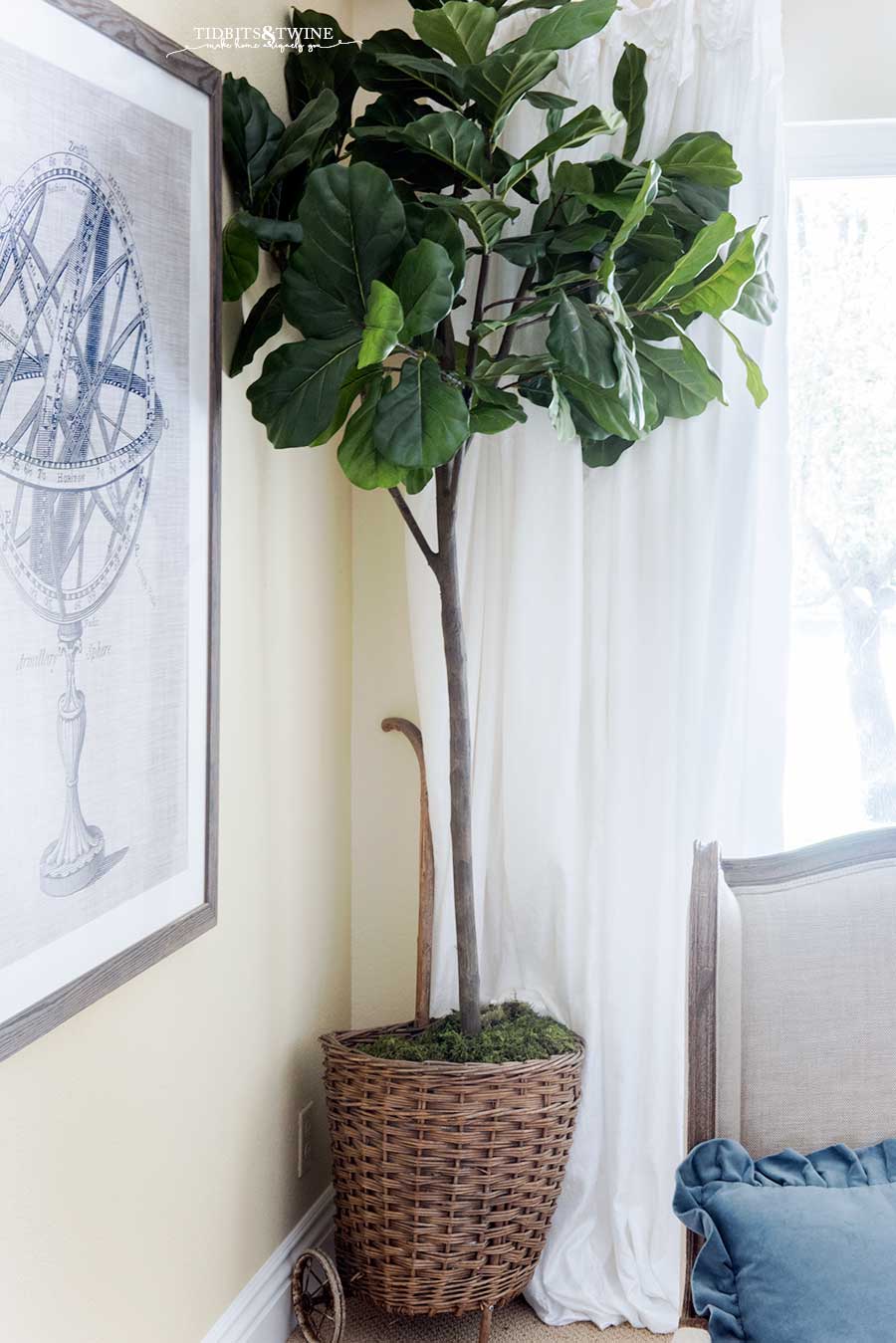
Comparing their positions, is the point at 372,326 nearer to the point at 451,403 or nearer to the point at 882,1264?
the point at 451,403

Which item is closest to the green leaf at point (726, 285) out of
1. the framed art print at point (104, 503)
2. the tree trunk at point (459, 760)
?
Answer: the tree trunk at point (459, 760)

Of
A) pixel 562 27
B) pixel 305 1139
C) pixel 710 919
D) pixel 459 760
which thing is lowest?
pixel 305 1139

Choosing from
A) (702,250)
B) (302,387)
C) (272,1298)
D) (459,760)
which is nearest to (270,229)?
(302,387)

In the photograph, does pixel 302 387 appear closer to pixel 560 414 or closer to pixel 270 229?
pixel 270 229

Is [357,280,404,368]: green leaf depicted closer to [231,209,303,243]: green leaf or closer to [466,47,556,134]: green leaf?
[231,209,303,243]: green leaf

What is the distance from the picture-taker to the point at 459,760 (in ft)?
6.25

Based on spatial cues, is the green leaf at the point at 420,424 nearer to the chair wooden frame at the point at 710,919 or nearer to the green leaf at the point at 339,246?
the green leaf at the point at 339,246

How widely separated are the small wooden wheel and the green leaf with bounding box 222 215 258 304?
1.53 m

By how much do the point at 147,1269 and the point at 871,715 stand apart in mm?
1551

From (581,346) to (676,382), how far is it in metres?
0.31

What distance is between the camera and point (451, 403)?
1533mm

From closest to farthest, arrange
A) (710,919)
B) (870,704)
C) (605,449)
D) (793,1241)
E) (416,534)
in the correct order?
1. (793,1241)
2. (710,919)
3. (416,534)
4. (605,449)
5. (870,704)

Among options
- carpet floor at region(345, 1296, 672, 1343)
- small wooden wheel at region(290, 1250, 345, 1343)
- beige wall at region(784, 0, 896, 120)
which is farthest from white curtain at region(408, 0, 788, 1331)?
small wooden wheel at region(290, 1250, 345, 1343)

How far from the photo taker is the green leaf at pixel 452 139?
156cm
